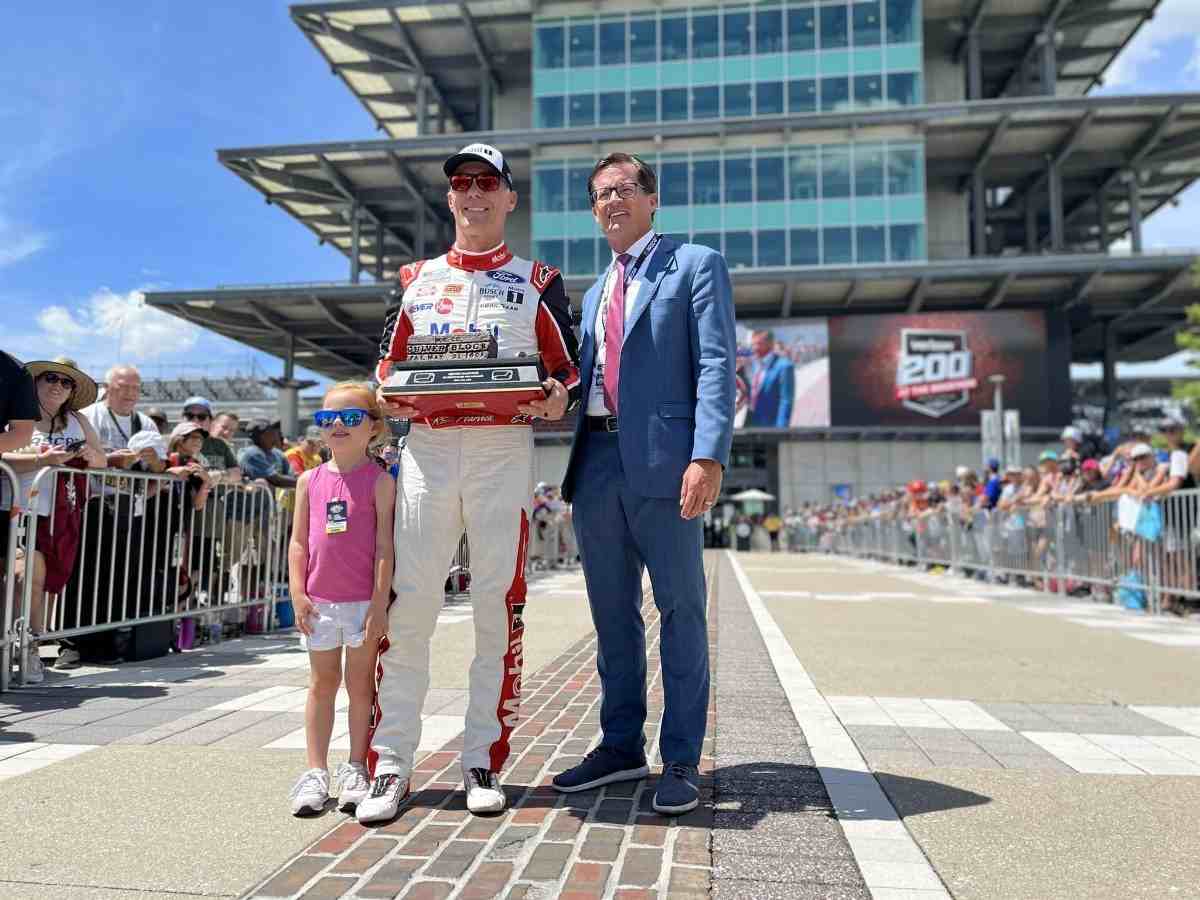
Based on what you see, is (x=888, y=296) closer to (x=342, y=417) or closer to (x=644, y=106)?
(x=644, y=106)

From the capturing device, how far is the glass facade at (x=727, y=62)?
40.7 meters

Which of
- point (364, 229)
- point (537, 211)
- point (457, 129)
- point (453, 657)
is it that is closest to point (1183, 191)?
point (537, 211)

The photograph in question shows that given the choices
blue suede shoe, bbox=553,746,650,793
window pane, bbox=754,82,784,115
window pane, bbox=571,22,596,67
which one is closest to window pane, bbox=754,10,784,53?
window pane, bbox=754,82,784,115

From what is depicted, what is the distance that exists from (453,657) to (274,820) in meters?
3.45

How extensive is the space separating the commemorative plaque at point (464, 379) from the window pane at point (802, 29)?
4330 centimetres

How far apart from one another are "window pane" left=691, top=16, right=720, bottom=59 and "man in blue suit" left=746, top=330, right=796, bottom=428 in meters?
13.2

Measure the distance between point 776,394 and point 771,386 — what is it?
44 centimetres

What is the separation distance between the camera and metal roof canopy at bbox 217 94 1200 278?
38.8 metres


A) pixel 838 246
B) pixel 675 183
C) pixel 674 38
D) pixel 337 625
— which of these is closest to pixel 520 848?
pixel 337 625

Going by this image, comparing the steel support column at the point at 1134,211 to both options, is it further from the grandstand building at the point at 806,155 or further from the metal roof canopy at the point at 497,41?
the metal roof canopy at the point at 497,41

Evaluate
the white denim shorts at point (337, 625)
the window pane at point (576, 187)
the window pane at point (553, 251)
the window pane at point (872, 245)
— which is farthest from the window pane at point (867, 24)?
the white denim shorts at point (337, 625)

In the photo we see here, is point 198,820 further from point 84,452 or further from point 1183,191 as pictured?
point 1183,191

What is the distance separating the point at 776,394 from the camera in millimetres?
41531

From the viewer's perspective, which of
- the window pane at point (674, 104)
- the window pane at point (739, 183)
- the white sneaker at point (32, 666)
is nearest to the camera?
the white sneaker at point (32, 666)
